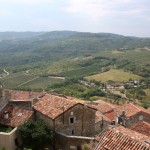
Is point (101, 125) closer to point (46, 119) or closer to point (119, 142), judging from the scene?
point (46, 119)

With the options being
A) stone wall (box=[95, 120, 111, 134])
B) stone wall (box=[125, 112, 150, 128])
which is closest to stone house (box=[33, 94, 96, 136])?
stone wall (box=[95, 120, 111, 134])

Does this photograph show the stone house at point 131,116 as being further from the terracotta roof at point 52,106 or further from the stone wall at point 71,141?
the stone wall at point 71,141

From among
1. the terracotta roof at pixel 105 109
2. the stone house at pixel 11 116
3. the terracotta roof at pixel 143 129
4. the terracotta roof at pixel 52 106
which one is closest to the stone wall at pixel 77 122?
the terracotta roof at pixel 52 106

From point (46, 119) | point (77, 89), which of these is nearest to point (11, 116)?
point (46, 119)

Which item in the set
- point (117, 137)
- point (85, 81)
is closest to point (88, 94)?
point (85, 81)

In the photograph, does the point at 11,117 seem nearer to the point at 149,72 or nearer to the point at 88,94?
the point at 88,94

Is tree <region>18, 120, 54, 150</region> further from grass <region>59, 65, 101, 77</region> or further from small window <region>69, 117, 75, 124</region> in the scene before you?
grass <region>59, 65, 101, 77</region>

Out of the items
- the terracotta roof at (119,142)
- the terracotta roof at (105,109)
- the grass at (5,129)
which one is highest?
the terracotta roof at (119,142)
